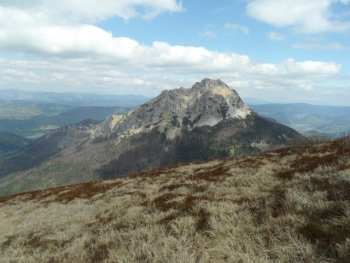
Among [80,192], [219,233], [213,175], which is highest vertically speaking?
Answer: [219,233]

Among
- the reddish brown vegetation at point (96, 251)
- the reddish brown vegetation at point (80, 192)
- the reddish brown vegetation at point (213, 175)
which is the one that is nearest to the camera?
the reddish brown vegetation at point (96, 251)

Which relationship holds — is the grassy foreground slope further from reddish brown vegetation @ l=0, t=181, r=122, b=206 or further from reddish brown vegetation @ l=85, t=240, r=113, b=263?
reddish brown vegetation @ l=0, t=181, r=122, b=206

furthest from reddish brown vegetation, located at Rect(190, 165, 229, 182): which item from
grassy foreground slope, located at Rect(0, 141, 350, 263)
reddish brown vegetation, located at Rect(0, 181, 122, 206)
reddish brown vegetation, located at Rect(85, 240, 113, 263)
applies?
reddish brown vegetation, located at Rect(85, 240, 113, 263)

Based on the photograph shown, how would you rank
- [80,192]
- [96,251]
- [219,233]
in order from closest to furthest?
[219,233], [96,251], [80,192]

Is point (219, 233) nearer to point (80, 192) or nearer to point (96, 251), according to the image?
point (96, 251)

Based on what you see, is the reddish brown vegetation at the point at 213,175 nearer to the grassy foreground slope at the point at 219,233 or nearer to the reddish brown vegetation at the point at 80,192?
the grassy foreground slope at the point at 219,233

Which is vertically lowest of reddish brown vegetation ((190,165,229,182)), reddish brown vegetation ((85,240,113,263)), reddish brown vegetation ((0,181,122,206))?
reddish brown vegetation ((0,181,122,206))

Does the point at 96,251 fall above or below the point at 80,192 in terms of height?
above

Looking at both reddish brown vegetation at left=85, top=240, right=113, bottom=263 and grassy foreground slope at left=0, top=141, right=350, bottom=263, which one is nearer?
grassy foreground slope at left=0, top=141, right=350, bottom=263

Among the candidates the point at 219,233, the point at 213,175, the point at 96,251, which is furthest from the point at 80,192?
the point at 219,233

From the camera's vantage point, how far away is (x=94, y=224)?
15.7 metres

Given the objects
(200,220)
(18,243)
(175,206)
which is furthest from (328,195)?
(18,243)

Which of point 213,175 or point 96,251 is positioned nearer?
point 96,251

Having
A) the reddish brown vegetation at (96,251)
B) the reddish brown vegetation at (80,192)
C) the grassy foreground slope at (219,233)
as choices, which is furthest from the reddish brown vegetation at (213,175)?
the reddish brown vegetation at (96,251)
